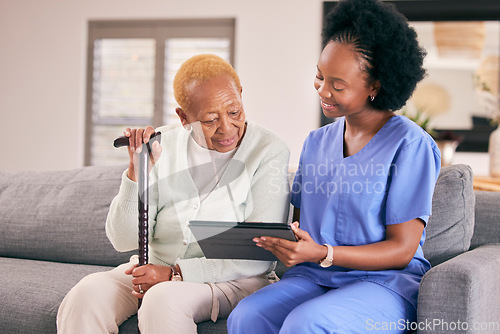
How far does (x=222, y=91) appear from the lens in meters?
1.32

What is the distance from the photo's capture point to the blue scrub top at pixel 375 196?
51.6 inches

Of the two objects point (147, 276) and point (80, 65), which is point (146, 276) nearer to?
point (147, 276)

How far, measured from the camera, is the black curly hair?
1363mm

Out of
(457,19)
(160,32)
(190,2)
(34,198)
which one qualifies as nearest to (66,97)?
(160,32)

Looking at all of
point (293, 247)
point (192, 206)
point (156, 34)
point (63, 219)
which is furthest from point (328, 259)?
point (156, 34)

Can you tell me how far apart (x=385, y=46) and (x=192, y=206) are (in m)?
0.68

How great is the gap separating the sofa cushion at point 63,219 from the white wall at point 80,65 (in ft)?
8.41

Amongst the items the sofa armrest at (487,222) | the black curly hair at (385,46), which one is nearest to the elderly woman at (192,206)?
the black curly hair at (385,46)

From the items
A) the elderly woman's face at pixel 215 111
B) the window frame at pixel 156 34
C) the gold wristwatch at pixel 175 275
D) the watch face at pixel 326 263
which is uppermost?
the window frame at pixel 156 34

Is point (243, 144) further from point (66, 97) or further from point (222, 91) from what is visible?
point (66, 97)

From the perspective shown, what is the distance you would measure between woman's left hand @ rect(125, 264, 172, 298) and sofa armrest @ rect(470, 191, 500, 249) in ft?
3.32

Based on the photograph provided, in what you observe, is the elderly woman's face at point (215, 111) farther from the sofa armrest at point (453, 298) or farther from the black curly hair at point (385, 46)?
the sofa armrest at point (453, 298)

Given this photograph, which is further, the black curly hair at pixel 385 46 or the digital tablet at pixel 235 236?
the black curly hair at pixel 385 46

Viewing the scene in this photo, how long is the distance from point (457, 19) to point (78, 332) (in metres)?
4.06
